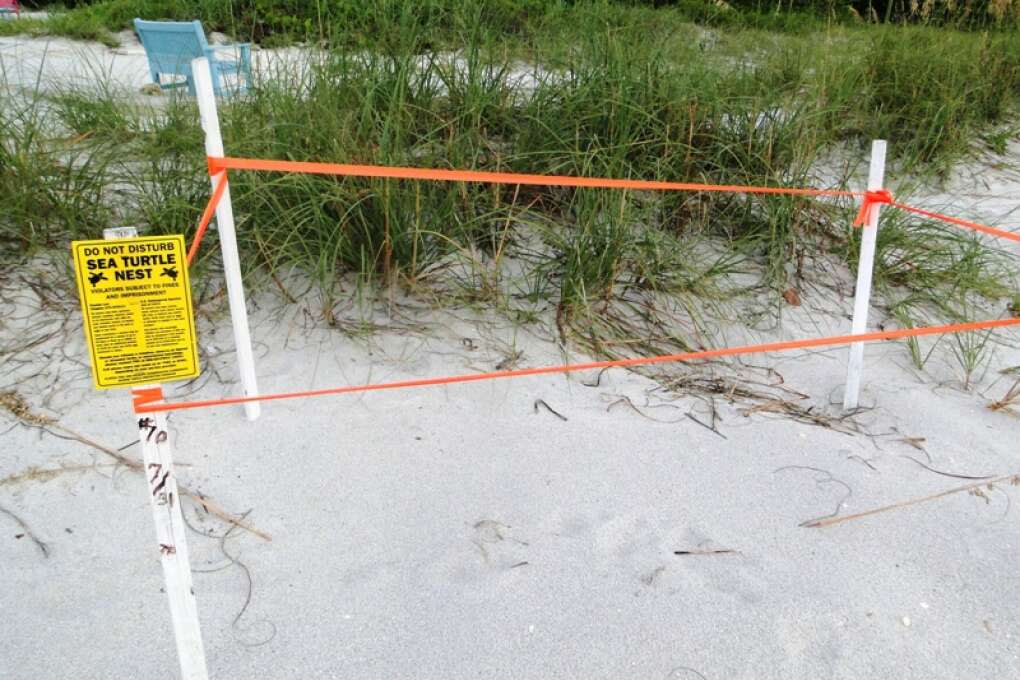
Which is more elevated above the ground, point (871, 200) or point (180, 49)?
point (180, 49)

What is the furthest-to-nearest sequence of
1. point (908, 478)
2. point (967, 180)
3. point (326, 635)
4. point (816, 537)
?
point (967, 180)
point (908, 478)
point (816, 537)
point (326, 635)

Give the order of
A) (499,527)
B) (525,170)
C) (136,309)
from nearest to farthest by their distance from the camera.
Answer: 1. (136,309)
2. (499,527)
3. (525,170)

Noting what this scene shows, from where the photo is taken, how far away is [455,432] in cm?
277

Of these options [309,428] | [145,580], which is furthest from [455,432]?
[145,580]

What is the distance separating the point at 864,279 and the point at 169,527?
7.41 feet

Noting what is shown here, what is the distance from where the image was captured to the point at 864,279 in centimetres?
291

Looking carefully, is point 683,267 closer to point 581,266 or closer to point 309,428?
point 581,266

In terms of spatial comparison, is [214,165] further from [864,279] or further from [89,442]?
[864,279]

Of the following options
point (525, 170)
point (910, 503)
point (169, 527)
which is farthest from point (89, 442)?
point (910, 503)

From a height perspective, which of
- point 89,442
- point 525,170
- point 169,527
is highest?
point 525,170

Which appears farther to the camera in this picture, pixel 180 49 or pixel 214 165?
pixel 180 49

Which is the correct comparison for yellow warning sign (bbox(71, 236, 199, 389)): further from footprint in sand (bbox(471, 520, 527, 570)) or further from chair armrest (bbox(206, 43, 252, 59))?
chair armrest (bbox(206, 43, 252, 59))

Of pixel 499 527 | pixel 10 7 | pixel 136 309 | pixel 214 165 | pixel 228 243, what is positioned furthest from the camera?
pixel 10 7

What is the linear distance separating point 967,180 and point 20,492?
4604 mm
